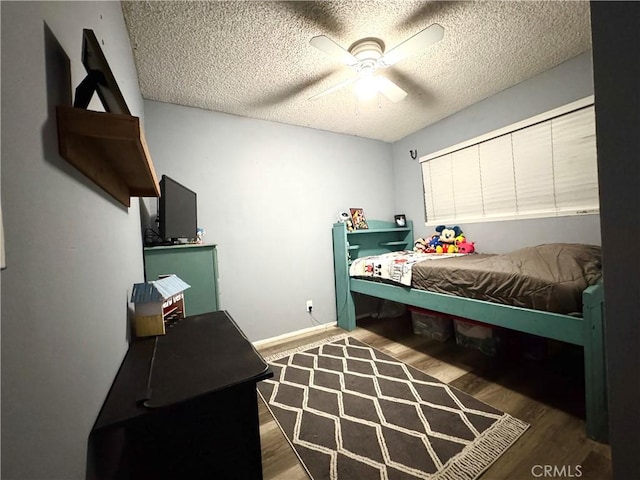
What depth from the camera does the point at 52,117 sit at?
0.50 meters

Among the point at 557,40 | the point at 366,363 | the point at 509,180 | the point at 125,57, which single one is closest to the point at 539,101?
the point at 557,40

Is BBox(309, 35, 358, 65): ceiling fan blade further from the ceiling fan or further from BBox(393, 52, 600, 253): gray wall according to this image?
BBox(393, 52, 600, 253): gray wall

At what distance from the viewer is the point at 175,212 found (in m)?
1.85

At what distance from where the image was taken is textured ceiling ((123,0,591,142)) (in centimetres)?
150

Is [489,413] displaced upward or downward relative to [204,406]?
downward

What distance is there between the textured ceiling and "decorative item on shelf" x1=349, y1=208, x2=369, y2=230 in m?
1.20

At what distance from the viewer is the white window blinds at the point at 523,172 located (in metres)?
2.09

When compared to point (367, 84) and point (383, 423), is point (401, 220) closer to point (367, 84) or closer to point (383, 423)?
point (367, 84)

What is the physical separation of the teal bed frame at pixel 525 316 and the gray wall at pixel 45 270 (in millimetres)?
1960

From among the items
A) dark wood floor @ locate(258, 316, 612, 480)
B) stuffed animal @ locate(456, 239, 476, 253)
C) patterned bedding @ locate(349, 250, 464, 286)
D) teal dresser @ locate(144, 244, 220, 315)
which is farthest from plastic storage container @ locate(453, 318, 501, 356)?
teal dresser @ locate(144, 244, 220, 315)

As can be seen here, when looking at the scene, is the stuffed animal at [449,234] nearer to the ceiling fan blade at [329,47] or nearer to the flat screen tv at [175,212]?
the ceiling fan blade at [329,47]

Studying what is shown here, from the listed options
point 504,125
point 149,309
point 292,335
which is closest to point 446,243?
point 504,125

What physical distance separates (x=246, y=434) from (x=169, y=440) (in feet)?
0.70

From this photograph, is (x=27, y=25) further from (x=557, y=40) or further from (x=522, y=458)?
(x=557, y=40)
